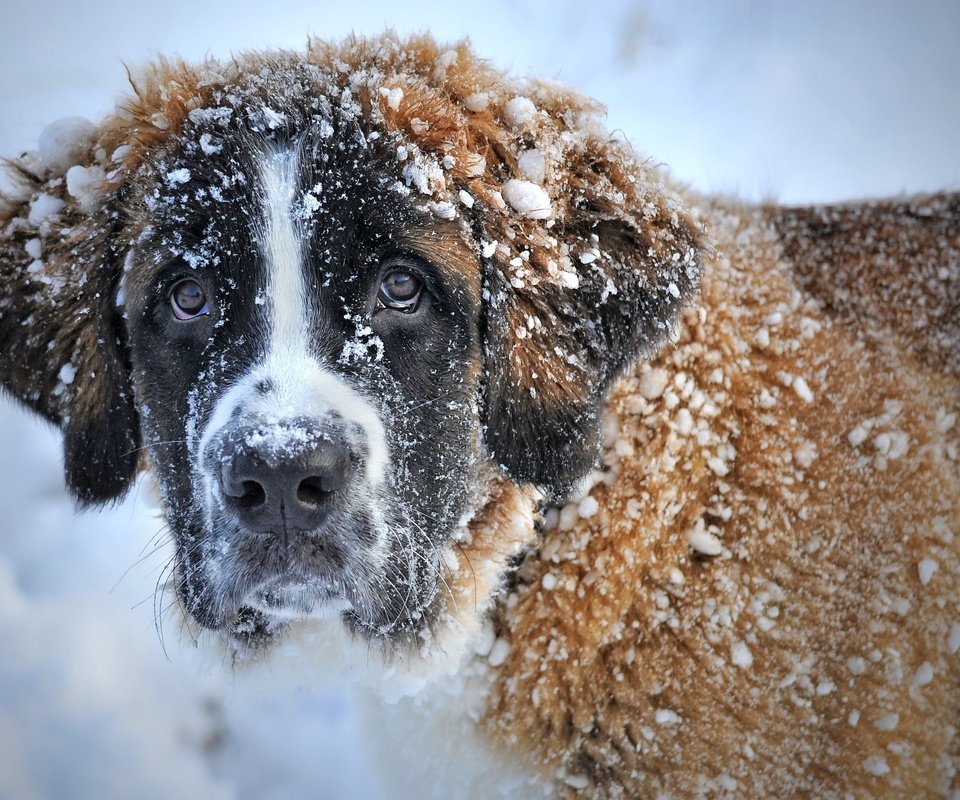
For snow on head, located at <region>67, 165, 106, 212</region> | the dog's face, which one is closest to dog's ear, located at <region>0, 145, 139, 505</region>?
snow on head, located at <region>67, 165, 106, 212</region>

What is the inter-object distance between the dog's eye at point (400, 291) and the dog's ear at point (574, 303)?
18 cm

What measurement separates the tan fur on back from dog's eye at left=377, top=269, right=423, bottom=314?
2.10ft

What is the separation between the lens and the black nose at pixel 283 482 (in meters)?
1.62

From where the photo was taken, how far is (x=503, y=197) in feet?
6.53

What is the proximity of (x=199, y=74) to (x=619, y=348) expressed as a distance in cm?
130

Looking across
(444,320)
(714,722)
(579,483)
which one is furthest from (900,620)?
(444,320)

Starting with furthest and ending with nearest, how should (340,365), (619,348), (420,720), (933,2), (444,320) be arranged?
(933,2)
(420,720)
(619,348)
(444,320)
(340,365)

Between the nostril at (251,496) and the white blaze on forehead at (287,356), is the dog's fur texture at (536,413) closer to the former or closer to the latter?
the white blaze on forehead at (287,356)

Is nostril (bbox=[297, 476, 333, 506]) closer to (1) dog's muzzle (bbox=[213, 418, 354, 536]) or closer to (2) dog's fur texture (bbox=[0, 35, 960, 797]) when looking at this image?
(1) dog's muzzle (bbox=[213, 418, 354, 536])

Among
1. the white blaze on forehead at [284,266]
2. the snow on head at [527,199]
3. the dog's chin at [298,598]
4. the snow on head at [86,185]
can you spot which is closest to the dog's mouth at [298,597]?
the dog's chin at [298,598]

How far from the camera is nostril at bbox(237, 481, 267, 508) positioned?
5.53ft

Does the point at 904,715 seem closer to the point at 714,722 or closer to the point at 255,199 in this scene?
the point at 714,722

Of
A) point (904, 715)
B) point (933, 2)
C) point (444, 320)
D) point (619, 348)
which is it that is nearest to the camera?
point (444, 320)

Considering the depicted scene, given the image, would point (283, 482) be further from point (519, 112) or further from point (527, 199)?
point (519, 112)
